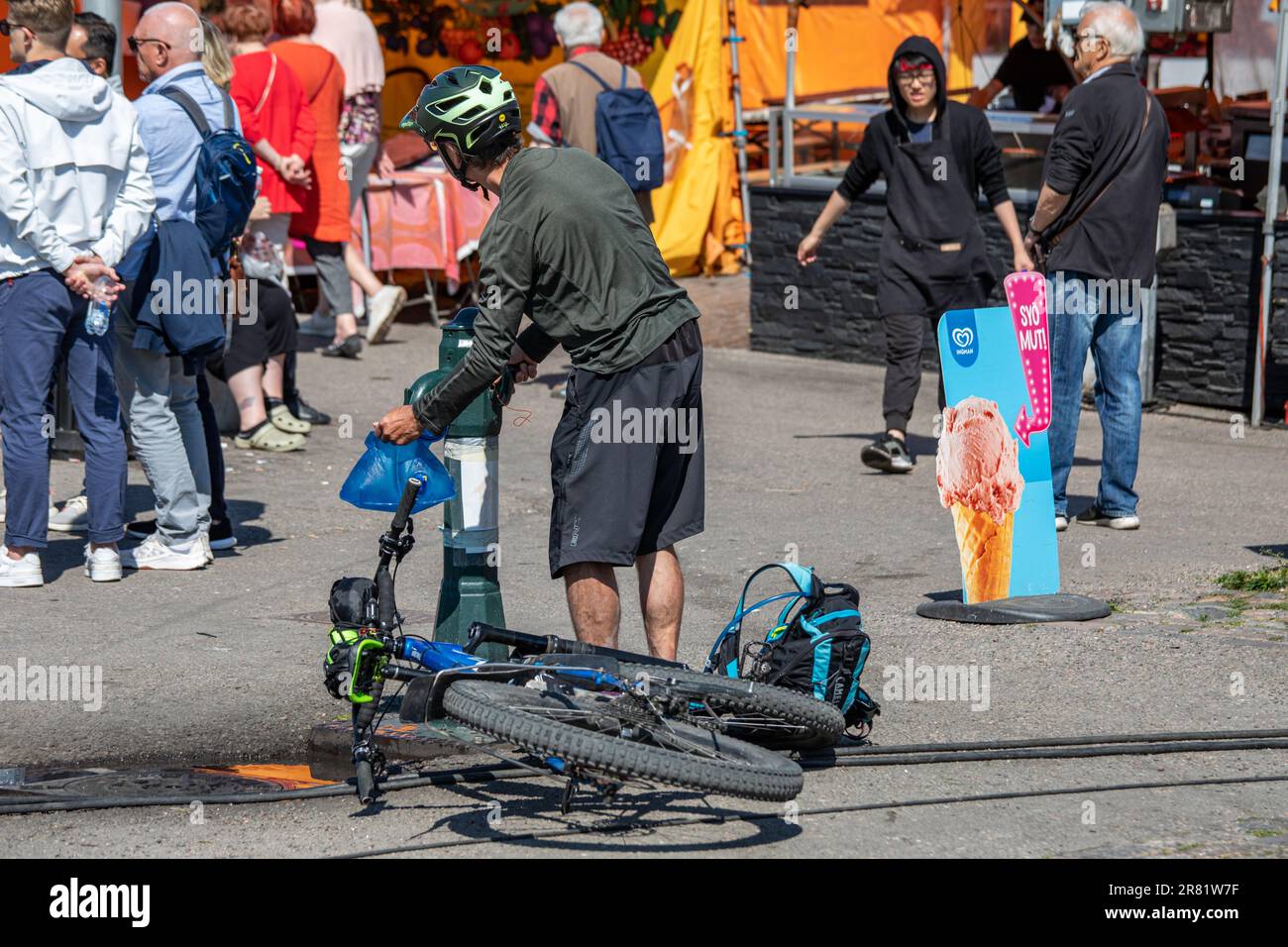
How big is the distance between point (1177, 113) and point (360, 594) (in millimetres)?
8627

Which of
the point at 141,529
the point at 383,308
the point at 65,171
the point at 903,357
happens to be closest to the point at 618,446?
the point at 65,171

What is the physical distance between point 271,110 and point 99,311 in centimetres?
453

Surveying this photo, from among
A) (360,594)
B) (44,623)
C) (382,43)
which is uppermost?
(382,43)

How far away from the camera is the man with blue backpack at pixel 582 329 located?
16.2ft

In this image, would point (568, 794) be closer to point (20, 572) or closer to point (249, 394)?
point (20, 572)

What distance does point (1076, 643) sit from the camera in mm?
6203

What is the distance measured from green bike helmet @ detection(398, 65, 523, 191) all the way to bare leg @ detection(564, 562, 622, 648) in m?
1.13

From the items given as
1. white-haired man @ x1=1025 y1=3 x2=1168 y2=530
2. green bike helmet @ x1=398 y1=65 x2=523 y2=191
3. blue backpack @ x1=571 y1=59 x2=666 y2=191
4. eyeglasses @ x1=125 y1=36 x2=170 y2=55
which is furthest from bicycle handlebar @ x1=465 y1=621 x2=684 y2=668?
blue backpack @ x1=571 y1=59 x2=666 y2=191

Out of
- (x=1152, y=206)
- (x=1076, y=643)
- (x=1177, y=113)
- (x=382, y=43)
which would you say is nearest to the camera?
(x=1076, y=643)

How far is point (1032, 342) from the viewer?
654cm

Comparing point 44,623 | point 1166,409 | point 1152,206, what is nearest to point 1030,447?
point 1152,206

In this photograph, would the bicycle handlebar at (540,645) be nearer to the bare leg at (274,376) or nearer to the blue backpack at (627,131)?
the bare leg at (274,376)

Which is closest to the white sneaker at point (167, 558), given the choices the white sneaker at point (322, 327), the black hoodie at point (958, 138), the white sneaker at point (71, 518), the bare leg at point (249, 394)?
the white sneaker at point (71, 518)

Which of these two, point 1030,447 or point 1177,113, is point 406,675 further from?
point 1177,113
